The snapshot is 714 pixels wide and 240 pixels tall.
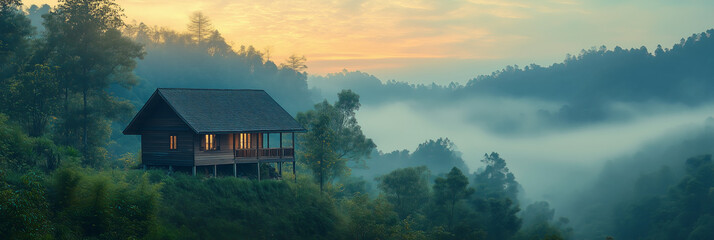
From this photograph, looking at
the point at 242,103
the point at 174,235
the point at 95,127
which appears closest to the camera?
the point at 174,235

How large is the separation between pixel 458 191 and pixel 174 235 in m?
45.3

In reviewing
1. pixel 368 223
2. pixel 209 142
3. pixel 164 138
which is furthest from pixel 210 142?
pixel 368 223

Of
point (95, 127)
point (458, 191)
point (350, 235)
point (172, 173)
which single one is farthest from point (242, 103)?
point (458, 191)

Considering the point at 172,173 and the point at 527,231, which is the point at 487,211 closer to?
the point at 527,231

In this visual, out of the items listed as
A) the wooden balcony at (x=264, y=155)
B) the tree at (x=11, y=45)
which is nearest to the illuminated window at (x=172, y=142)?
the wooden balcony at (x=264, y=155)

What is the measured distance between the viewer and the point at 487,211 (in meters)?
78.3

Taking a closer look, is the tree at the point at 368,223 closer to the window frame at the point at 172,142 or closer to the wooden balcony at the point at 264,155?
the wooden balcony at the point at 264,155

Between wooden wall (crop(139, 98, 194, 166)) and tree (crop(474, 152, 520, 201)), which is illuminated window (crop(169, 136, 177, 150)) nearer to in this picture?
wooden wall (crop(139, 98, 194, 166))

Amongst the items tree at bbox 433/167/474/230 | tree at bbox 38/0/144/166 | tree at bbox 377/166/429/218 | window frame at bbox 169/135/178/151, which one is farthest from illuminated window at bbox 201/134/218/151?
tree at bbox 433/167/474/230

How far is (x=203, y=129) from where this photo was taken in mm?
40906

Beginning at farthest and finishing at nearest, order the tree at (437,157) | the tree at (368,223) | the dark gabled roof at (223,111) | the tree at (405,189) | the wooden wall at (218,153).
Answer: the tree at (437,157), the tree at (405,189), the tree at (368,223), the wooden wall at (218,153), the dark gabled roof at (223,111)

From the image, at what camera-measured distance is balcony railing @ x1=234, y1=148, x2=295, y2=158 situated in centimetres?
4478

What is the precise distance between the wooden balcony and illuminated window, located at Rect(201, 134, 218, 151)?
5.26 ft

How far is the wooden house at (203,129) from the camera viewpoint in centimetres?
4206
